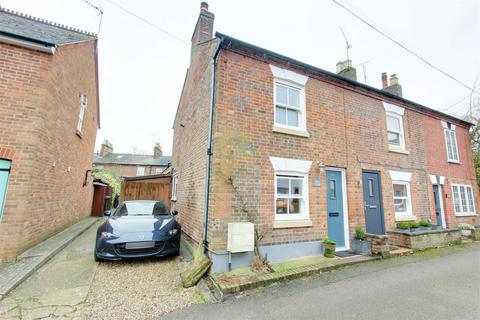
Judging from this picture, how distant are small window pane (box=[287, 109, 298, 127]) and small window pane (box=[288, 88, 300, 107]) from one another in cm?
24

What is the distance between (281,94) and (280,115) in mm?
704

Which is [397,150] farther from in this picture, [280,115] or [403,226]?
[280,115]

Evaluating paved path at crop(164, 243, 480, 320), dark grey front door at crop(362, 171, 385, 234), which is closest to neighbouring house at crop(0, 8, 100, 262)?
paved path at crop(164, 243, 480, 320)

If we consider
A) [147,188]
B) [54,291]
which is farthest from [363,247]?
[147,188]

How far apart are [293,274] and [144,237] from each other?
3735 mm

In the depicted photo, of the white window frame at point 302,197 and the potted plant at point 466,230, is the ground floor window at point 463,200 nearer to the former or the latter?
the potted plant at point 466,230

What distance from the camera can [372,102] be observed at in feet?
27.9

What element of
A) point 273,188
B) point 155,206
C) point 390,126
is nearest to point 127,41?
point 155,206

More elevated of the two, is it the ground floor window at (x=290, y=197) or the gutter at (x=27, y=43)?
the gutter at (x=27, y=43)

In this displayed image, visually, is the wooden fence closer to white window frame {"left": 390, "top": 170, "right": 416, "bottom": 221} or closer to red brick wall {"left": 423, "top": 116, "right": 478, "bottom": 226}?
white window frame {"left": 390, "top": 170, "right": 416, "bottom": 221}

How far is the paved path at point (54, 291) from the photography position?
11.2 feet

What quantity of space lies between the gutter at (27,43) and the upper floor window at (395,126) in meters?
11.6

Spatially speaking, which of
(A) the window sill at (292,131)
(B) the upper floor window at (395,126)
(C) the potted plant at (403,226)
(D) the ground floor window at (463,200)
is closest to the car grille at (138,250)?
(A) the window sill at (292,131)

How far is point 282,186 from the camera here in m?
6.19
